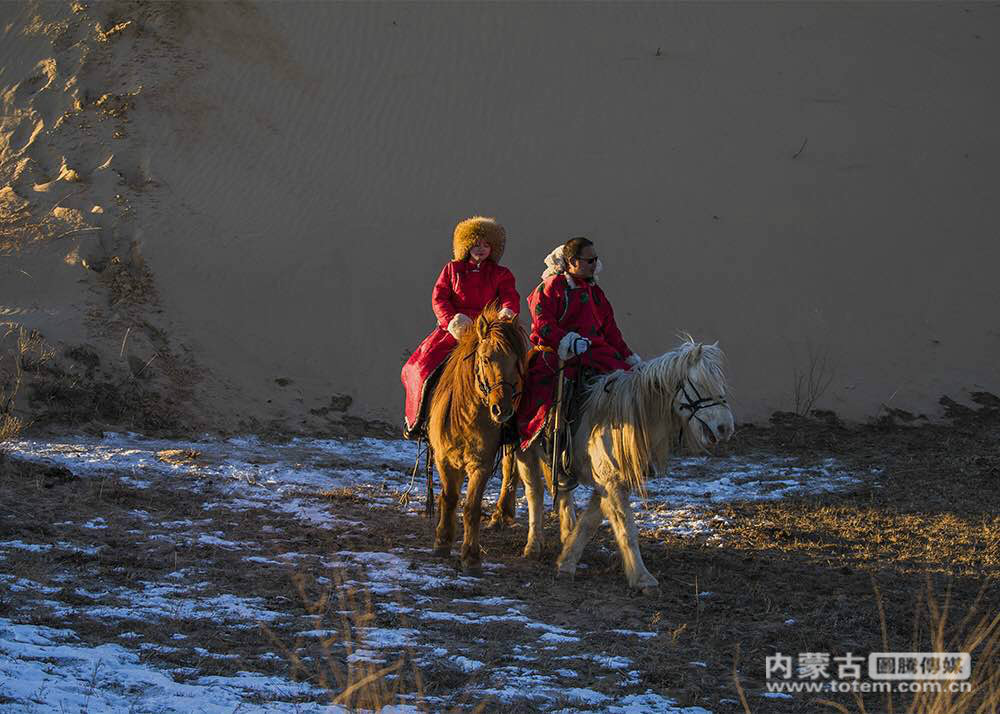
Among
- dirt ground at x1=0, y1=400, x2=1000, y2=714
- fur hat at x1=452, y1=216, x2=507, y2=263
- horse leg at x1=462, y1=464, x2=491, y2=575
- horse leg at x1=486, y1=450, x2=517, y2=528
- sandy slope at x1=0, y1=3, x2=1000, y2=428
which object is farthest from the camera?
sandy slope at x1=0, y1=3, x2=1000, y2=428

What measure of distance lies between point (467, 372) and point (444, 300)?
91cm

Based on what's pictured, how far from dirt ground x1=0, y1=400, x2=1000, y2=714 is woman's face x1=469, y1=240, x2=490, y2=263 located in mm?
2112

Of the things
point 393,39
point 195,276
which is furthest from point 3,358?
point 393,39

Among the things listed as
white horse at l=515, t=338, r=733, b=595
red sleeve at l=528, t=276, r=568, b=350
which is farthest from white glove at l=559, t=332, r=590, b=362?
white horse at l=515, t=338, r=733, b=595

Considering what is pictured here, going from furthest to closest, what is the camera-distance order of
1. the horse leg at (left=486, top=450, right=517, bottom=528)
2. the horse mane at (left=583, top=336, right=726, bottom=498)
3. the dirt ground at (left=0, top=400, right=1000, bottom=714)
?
the horse leg at (left=486, top=450, right=517, bottom=528) → the horse mane at (left=583, top=336, right=726, bottom=498) → the dirt ground at (left=0, top=400, right=1000, bottom=714)

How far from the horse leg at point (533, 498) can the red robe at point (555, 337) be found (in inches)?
14.3

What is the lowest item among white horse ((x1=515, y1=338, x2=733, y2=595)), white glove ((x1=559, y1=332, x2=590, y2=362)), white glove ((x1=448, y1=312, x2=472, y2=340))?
white horse ((x1=515, y1=338, x2=733, y2=595))

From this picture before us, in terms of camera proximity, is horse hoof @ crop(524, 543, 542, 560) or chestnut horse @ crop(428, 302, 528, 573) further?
horse hoof @ crop(524, 543, 542, 560)

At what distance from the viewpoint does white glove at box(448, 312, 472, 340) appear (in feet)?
23.9

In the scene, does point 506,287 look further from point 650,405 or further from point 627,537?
point 627,537

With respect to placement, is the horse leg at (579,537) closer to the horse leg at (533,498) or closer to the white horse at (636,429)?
the white horse at (636,429)

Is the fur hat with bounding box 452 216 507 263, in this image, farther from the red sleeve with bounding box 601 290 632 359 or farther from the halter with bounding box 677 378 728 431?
the halter with bounding box 677 378 728 431

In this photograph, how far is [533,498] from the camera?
7688 millimetres

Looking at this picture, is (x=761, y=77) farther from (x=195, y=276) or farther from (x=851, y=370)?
(x=195, y=276)
